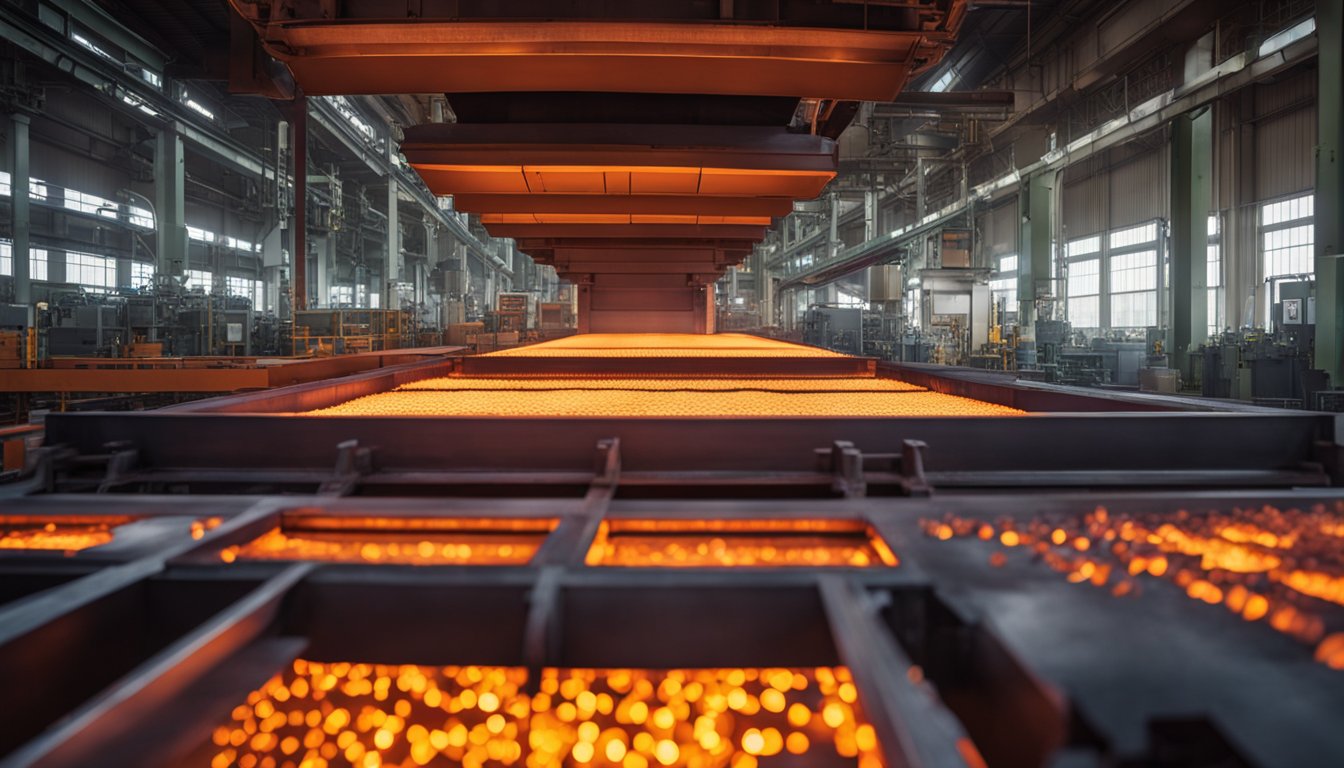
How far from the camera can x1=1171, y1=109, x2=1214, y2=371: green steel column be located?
28.6 ft

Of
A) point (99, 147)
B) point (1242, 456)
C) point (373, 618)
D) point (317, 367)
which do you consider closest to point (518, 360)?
point (317, 367)

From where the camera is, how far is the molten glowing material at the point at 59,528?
1.43m

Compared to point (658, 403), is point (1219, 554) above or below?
below

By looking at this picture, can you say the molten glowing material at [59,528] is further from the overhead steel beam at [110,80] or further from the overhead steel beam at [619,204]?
the overhead steel beam at [110,80]

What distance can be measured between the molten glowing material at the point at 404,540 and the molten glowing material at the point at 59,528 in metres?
0.38

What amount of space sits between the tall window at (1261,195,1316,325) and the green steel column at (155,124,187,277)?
21638mm

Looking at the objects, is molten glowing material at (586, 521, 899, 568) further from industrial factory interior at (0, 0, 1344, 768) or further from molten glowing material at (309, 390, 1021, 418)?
molten glowing material at (309, 390, 1021, 418)

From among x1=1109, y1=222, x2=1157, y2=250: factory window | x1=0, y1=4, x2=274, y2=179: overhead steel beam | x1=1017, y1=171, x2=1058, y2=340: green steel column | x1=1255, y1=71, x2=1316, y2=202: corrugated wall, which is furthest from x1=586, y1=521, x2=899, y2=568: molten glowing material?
x1=1109, y1=222, x2=1157, y2=250: factory window

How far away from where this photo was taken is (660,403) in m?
2.75

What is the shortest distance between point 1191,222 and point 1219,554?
10134 millimetres

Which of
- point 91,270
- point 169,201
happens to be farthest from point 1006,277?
point 91,270

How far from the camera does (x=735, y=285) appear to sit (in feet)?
74.2

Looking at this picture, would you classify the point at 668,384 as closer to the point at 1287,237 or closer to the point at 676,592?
the point at 676,592

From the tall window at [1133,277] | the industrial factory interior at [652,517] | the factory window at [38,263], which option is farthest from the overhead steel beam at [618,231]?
the factory window at [38,263]
